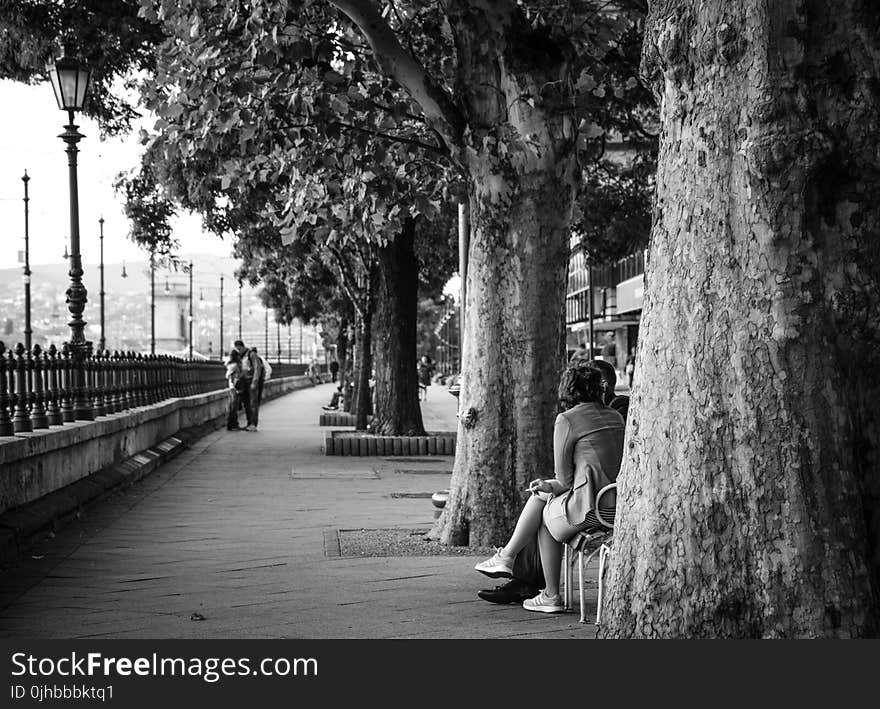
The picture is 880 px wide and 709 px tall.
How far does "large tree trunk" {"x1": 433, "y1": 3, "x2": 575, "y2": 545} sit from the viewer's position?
31.5 ft

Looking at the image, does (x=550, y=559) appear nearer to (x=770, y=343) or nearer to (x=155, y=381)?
(x=770, y=343)

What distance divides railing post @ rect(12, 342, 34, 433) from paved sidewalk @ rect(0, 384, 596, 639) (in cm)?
87

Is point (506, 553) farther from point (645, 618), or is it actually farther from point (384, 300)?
point (384, 300)

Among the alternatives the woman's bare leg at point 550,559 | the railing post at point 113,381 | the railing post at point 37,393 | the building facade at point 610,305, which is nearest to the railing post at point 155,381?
the railing post at point 113,381

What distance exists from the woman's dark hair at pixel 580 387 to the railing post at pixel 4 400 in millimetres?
4475

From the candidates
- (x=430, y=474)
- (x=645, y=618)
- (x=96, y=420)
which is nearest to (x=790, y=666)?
(x=645, y=618)

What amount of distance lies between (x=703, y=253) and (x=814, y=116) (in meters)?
0.61

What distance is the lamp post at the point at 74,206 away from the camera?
44.4 ft

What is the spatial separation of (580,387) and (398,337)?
13.9 metres

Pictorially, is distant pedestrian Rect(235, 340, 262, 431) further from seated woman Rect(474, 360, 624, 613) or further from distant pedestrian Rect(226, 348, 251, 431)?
seated woman Rect(474, 360, 624, 613)

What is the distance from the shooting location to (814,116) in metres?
5.03

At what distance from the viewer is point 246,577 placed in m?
8.70

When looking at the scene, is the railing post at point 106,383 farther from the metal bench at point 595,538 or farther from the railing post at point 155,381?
the metal bench at point 595,538

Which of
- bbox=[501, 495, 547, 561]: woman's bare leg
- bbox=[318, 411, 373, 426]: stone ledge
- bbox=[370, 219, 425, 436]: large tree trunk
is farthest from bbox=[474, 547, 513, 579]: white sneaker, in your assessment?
bbox=[318, 411, 373, 426]: stone ledge
